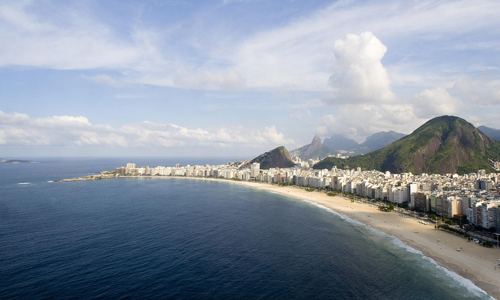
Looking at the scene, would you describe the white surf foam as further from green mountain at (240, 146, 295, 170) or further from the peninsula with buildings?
green mountain at (240, 146, 295, 170)

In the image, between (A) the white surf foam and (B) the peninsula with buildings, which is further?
(B) the peninsula with buildings

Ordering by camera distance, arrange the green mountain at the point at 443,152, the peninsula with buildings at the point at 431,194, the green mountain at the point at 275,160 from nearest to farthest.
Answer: the peninsula with buildings at the point at 431,194 → the green mountain at the point at 443,152 → the green mountain at the point at 275,160

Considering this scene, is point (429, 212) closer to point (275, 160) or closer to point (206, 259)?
point (206, 259)

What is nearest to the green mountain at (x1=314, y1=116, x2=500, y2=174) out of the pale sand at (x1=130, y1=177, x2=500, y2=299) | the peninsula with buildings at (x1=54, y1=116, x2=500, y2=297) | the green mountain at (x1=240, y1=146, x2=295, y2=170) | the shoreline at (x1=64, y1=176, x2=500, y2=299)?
the peninsula with buildings at (x1=54, y1=116, x2=500, y2=297)

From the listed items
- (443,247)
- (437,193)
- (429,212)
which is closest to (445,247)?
(443,247)

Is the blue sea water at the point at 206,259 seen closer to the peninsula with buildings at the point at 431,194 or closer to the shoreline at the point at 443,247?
the shoreline at the point at 443,247

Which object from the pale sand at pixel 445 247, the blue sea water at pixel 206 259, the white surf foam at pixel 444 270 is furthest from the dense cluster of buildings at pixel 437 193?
the blue sea water at pixel 206 259
